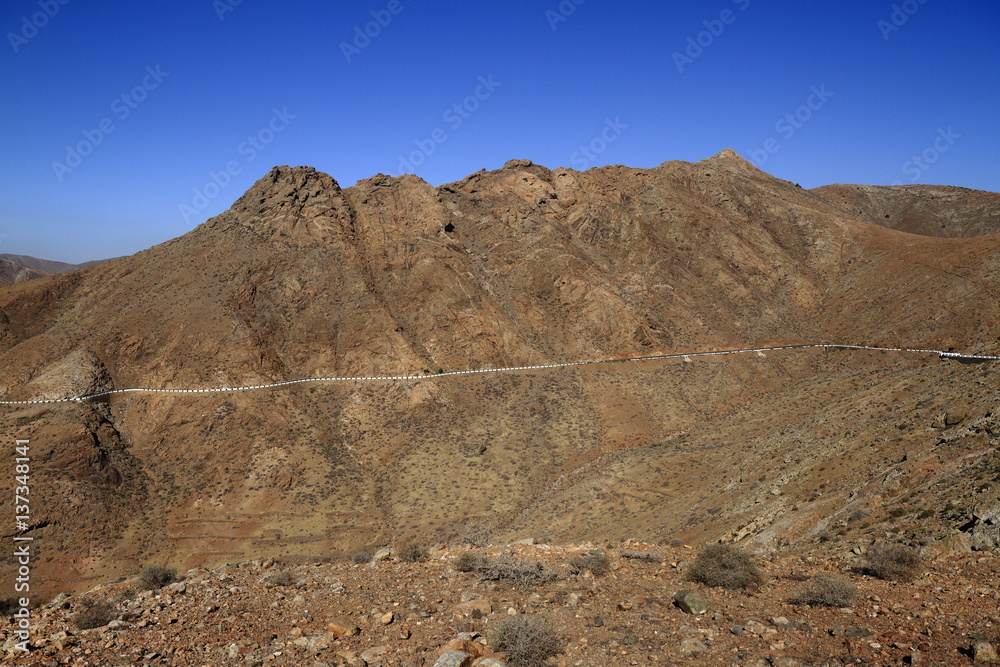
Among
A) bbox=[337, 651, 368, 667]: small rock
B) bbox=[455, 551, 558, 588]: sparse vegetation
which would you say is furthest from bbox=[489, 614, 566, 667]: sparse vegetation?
bbox=[455, 551, 558, 588]: sparse vegetation

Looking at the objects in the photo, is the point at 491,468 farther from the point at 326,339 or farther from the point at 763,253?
the point at 763,253

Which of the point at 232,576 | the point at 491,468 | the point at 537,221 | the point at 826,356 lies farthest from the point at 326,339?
the point at 826,356

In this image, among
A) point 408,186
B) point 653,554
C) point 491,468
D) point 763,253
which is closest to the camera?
Result: point 653,554

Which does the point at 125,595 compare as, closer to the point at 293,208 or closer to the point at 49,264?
the point at 293,208

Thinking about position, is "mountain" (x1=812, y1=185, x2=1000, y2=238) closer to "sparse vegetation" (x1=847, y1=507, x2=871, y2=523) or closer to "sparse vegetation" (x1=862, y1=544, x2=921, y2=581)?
"sparse vegetation" (x1=847, y1=507, x2=871, y2=523)

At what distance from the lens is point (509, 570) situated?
10711mm

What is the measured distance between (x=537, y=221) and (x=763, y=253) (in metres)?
24.3

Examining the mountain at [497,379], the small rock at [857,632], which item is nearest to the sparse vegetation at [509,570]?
the small rock at [857,632]

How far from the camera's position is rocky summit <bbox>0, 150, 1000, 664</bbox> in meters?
17.9

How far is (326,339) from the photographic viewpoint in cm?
3850

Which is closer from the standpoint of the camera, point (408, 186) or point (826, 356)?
point (826, 356)

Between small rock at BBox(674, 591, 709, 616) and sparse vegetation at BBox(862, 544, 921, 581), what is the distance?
311 centimetres

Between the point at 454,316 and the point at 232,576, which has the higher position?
the point at 454,316

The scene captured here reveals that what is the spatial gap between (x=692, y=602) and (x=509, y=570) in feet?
11.6
